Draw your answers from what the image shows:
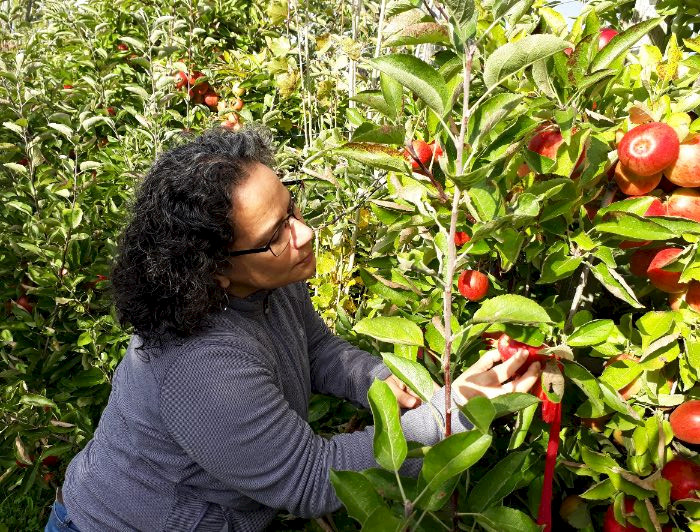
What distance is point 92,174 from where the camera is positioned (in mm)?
2449

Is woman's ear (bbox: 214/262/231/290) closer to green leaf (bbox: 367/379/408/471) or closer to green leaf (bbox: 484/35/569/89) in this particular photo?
green leaf (bbox: 367/379/408/471)

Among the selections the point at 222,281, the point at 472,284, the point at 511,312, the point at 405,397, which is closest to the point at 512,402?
the point at 511,312

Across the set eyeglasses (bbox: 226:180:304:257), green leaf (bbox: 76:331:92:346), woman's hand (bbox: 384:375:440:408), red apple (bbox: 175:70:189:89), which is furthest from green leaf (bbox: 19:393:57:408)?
red apple (bbox: 175:70:189:89)

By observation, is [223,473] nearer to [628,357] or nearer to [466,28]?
[628,357]

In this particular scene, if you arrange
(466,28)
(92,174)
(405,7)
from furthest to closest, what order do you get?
(92,174) < (405,7) < (466,28)

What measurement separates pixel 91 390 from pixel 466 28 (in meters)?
1.76

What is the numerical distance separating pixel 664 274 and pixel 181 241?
2.76 ft

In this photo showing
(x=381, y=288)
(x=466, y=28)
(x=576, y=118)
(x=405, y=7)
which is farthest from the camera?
(x=381, y=288)

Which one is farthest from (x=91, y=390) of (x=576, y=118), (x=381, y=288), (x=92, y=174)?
(x=576, y=118)

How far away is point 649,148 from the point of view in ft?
3.11

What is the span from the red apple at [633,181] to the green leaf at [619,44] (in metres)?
0.16

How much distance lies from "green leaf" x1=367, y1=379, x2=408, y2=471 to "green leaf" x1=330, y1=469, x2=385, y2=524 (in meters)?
0.03

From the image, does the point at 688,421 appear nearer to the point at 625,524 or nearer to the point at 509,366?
the point at 625,524

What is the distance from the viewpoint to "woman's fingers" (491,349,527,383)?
0.99 m
